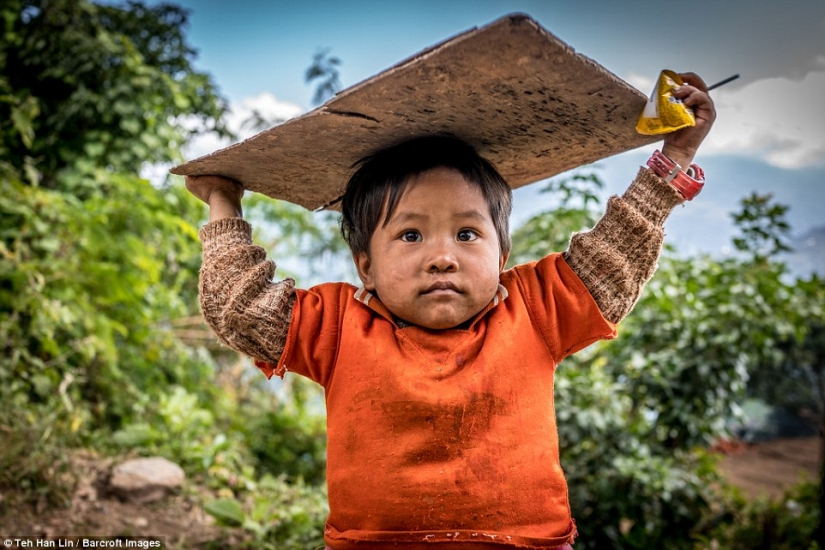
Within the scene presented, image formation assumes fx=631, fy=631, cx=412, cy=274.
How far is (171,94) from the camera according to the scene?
4.66 meters

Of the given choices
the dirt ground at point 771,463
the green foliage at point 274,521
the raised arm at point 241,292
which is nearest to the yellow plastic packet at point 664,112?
the raised arm at point 241,292

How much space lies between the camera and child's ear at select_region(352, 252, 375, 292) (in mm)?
1701

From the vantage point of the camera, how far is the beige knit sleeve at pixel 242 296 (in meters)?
1.60

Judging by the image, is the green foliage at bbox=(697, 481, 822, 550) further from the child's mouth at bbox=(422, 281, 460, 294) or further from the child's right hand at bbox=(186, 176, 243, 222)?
the child's right hand at bbox=(186, 176, 243, 222)

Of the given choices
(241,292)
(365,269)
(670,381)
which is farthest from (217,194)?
(670,381)

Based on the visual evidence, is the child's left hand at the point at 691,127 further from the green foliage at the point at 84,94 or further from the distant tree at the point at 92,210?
the green foliage at the point at 84,94

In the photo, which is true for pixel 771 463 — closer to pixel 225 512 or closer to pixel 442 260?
pixel 225 512

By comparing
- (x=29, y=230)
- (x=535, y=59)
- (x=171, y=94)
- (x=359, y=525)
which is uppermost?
(x=171, y=94)

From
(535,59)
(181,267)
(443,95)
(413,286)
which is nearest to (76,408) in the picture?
(181,267)

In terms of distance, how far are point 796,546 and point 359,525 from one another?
3456 millimetres

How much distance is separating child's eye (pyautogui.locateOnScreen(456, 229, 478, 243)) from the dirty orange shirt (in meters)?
0.17

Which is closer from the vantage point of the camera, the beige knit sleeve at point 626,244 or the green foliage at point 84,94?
the beige knit sleeve at point 626,244

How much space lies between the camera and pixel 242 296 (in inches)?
63.3

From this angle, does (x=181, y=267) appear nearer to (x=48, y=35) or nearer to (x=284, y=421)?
(x=284, y=421)
